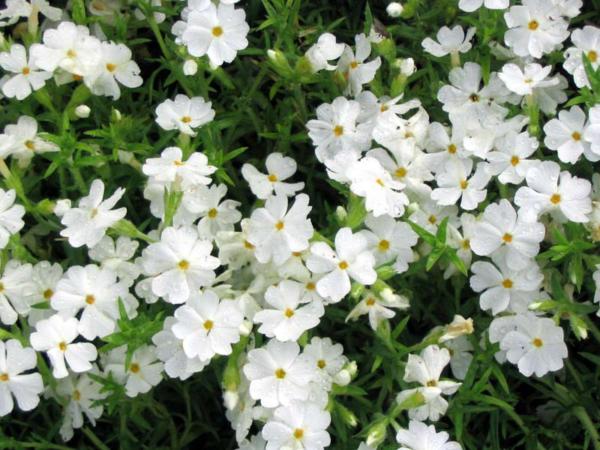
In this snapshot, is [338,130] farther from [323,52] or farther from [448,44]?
[448,44]

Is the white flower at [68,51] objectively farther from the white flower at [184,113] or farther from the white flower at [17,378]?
the white flower at [17,378]

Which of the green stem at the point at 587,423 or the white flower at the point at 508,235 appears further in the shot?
the green stem at the point at 587,423

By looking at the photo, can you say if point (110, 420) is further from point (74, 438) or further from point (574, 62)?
point (574, 62)

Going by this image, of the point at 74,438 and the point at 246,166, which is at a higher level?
the point at 246,166

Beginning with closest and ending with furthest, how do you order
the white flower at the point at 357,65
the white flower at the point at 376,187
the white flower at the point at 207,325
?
the white flower at the point at 207,325, the white flower at the point at 376,187, the white flower at the point at 357,65

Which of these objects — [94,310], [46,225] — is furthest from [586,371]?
[46,225]

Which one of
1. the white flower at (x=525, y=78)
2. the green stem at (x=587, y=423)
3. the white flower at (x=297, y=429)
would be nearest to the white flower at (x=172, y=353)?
the white flower at (x=297, y=429)
